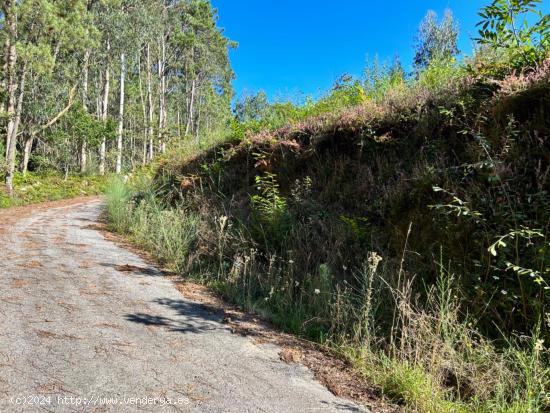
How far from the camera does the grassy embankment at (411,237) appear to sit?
279cm

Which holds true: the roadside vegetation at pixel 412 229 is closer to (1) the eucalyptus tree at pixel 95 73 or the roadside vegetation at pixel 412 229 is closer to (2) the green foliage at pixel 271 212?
(2) the green foliage at pixel 271 212

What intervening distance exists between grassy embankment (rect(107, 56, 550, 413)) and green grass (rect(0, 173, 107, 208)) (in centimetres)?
1255

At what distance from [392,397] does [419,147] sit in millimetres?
3423

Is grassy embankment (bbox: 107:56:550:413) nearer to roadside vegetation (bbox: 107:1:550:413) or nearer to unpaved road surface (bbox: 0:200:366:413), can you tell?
roadside vegetation (bbox: 107:1:550:413)

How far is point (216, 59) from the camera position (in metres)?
40.5

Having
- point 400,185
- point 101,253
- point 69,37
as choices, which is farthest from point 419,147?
point 69,37

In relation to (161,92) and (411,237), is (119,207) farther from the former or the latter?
(161,92)

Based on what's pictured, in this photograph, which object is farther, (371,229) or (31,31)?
(31,31)

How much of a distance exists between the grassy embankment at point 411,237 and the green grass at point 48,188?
12.5m

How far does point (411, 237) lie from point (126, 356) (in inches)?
118

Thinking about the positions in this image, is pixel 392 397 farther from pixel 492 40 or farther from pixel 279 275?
pixel 492 40

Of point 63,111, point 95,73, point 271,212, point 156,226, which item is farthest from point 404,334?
point 95,73

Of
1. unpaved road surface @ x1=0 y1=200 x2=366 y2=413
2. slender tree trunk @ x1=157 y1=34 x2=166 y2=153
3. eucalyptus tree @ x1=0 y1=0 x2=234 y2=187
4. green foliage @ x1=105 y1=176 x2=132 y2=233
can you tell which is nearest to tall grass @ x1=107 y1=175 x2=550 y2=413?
unpaved road surface @ x1=0 y1=200 x2=366 y2=413

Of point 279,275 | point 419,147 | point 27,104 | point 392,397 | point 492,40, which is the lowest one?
point 392,397
